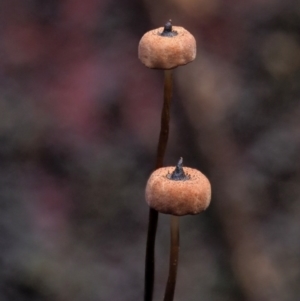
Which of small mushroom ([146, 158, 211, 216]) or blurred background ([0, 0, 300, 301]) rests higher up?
blurred background ([0, 0, 300, 301])

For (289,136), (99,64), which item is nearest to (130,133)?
(99,64)

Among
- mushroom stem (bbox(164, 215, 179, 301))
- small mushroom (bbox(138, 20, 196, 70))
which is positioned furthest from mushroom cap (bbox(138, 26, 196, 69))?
mushroom stem (bbox(164, 215, 179, 301))

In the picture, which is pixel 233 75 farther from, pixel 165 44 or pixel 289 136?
pixel 165 44

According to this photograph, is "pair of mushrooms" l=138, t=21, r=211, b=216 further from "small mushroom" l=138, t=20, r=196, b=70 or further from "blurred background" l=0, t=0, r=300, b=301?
"blurred background" l=0, t=0, r=300, b=301

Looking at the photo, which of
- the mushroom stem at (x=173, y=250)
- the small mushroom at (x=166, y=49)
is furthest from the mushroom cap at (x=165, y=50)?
the mushroom stem at (x=173, y=250)

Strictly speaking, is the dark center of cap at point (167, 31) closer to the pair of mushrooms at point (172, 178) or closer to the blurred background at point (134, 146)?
the pair of mushrooms at point (172, 178)

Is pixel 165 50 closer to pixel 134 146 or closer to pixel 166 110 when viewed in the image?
pixel 166 110
